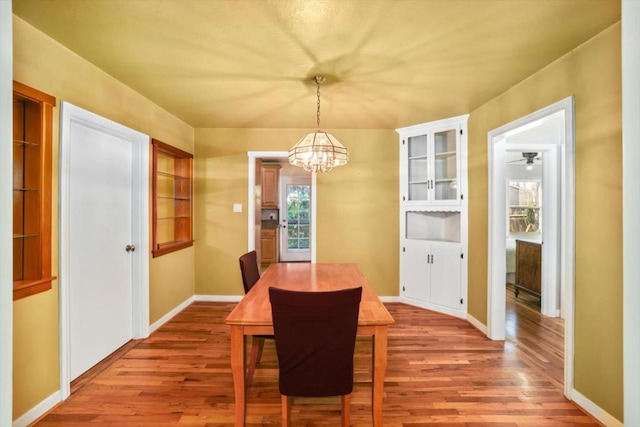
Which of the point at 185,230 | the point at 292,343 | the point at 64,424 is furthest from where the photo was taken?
the point at 185,230

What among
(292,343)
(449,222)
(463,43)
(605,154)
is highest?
(463,43)

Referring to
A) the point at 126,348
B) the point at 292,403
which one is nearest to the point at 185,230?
the point at 126,348

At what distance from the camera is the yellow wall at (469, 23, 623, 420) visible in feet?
5.56

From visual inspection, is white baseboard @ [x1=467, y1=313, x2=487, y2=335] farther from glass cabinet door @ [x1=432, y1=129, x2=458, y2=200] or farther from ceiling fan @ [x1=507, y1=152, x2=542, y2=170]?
ceiling fan @ [x1=507, y1=152, x2=542, y2=170]

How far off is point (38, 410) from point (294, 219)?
583cm

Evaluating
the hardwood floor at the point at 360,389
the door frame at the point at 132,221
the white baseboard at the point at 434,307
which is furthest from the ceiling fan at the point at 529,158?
the door frame at the point at 132,221

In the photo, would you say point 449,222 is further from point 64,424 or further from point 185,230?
point 64,424

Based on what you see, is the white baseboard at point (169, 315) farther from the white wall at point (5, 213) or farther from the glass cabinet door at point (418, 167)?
the glass cabinet door at point (418, 167)

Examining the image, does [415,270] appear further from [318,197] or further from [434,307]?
[318,197]

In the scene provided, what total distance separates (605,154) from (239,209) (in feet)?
12.0

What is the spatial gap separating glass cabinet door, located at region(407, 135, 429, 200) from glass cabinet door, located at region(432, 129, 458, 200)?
130 mm

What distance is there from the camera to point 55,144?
1.91 m

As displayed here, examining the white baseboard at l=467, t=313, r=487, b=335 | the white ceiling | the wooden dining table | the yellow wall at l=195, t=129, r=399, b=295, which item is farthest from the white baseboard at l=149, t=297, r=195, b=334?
the white baseboard at l=467, t=313, r=487, b=335

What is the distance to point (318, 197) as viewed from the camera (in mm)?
4047
